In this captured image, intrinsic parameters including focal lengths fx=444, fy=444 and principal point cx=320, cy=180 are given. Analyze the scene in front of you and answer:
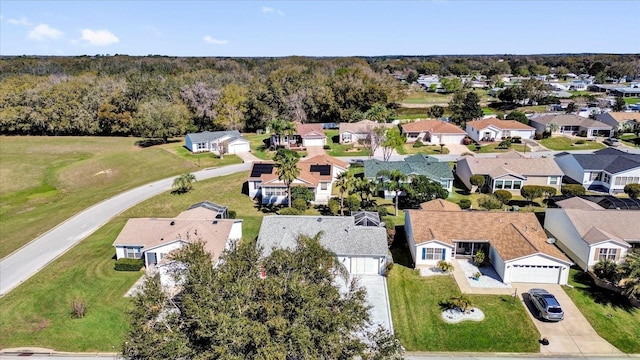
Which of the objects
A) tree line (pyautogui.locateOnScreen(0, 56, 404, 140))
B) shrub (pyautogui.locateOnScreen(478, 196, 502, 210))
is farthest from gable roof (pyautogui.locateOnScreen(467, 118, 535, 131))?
shrub (pyautogui.locateOnScreen(478, 196, 502, 210))

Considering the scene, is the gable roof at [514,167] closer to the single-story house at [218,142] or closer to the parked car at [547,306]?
the parked car at [547,306]

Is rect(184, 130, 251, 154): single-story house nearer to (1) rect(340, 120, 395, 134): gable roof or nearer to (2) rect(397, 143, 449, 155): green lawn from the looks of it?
(1) rect(340, 120, 395, 134): gable roof

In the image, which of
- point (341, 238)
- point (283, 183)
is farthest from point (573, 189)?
point (283, 183)

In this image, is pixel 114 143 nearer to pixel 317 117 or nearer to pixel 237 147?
pixel 237 147

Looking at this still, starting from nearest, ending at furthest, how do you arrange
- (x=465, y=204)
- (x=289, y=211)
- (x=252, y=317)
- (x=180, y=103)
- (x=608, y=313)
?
(x=252, y=317)
(x=608, y=313)
(x=289, y=211)
(x=465, y=204)
(x=180, y=103)

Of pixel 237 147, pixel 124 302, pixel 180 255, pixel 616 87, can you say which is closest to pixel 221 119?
pixel 237 147

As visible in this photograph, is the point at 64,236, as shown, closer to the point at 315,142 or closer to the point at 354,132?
the point at 315,142
